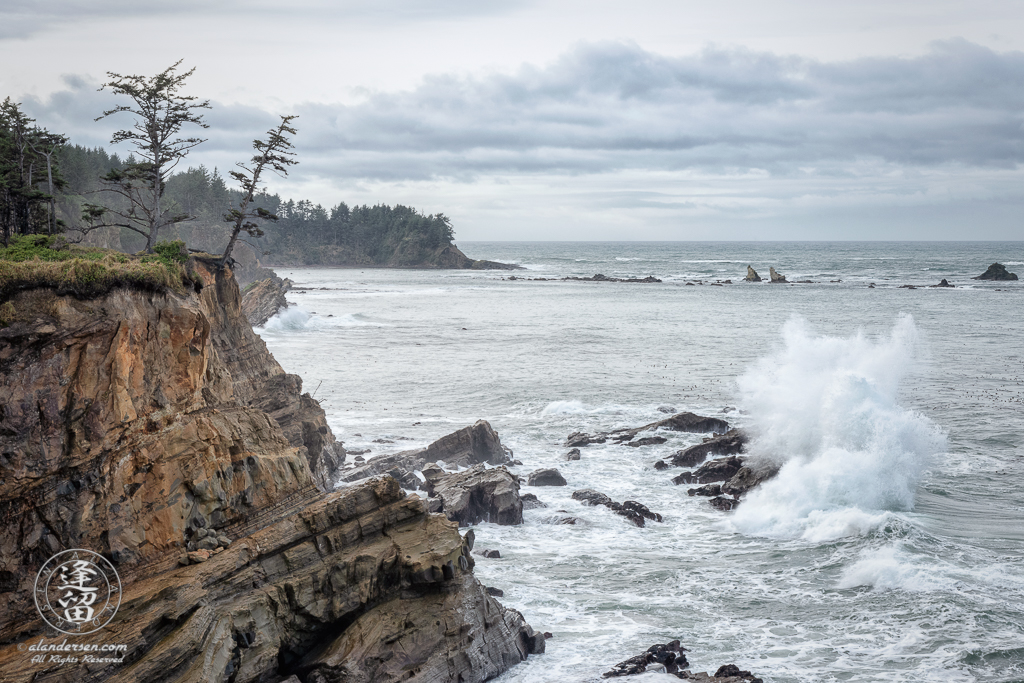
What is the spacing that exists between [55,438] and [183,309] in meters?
3.03

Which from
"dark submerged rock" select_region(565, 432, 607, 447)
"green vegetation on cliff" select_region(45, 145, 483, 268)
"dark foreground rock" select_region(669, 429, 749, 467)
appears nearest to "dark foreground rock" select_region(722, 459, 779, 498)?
"dark foreground rock" select_region(669, 429, 749, 467)

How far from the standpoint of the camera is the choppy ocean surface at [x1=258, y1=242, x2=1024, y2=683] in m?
13.8

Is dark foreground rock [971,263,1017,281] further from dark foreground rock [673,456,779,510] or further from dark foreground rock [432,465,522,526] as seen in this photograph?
dark foreground rock [432,465,522,526]

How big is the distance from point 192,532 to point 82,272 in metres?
4.31

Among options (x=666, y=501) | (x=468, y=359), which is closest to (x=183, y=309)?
(x=666, y=501)

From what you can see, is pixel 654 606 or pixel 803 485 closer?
pixel 654 606

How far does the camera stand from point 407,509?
40.3 feet

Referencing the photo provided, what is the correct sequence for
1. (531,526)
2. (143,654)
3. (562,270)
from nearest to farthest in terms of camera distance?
(143,654)
(531,526)
(562,270)

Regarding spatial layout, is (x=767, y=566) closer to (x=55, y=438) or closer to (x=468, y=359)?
(x=55, y=438)

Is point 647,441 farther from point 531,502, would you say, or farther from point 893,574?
point 893,574

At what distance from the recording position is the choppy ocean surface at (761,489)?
45.3ft

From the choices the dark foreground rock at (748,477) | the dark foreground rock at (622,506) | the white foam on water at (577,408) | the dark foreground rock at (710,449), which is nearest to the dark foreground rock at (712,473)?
the dark foreground rock at (748,477)

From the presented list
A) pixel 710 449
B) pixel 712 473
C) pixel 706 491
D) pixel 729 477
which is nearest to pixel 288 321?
pixel 710 449

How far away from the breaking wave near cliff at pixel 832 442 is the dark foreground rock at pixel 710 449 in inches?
25.7
